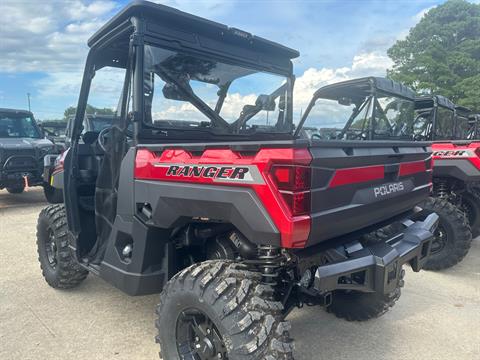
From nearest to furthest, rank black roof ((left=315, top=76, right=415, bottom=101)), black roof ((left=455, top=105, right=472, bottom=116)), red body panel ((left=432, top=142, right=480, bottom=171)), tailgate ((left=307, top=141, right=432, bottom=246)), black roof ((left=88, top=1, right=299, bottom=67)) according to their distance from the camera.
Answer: tailgate ((left=307, top=141, right=432, bottom=246)) → black roof ((left=88, top=1, right=299, bottom=67)) → red body panel ((left=432, top=142, right=480, bottom=171)) → black roof ((left=315, top=76, right=415, bottom=101)) → black roof ((left=455, top=105, right=472, bottom=116))

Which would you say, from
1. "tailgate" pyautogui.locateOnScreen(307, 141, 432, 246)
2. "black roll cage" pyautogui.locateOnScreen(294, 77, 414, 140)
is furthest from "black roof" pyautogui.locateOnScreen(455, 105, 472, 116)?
"tailgate" pyautogui.locateOnScreen(307, 141, 432, 246)

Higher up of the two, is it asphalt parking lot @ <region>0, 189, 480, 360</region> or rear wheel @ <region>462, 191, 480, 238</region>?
rear wheel @ <region>462, 191, 480, 238</region>

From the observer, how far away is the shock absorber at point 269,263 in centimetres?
220

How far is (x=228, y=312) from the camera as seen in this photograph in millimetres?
2057

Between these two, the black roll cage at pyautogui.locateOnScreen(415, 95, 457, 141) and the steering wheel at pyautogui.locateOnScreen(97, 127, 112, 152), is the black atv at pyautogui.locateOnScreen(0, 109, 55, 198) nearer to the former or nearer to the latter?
the steering wheel at pyautogui.locateOnScreen(97, 127, 112, 152)

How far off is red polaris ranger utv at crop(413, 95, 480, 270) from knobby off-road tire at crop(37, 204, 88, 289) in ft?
13.7

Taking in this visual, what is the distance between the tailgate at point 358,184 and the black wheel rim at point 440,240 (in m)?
2.34

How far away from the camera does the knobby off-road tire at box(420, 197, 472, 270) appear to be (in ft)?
15.8

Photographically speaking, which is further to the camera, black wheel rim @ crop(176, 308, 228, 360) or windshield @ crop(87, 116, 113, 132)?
windshield @ crop(87, 116, 113, 132)

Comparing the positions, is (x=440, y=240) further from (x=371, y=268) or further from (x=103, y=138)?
(x=103, y=138)

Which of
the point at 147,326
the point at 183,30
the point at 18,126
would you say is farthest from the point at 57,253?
the point at 18,126

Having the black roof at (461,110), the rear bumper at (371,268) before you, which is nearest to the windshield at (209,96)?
the rear bumper at (371,268)

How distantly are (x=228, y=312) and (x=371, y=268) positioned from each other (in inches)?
32.7

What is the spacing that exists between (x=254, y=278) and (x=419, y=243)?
1.17 meters
